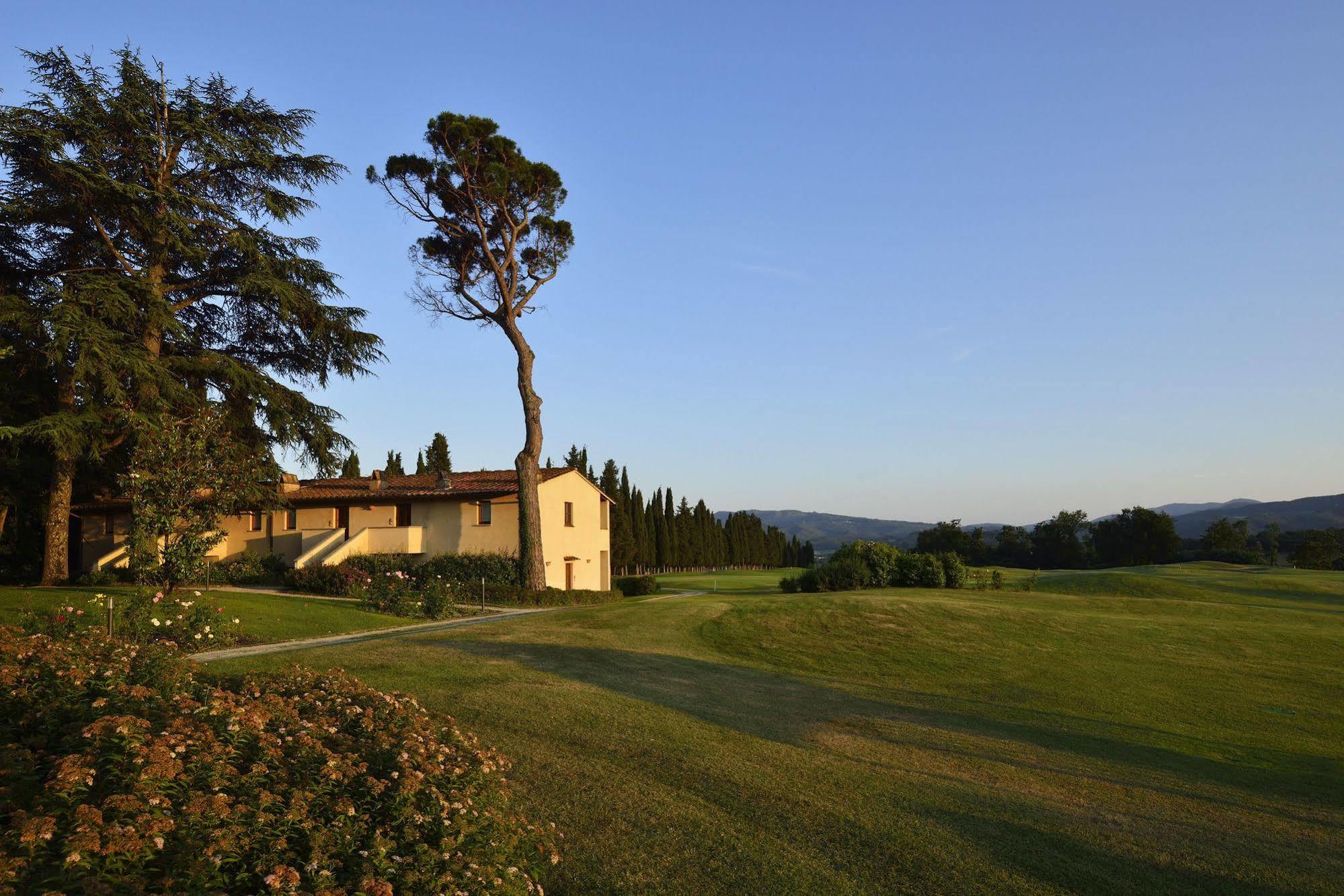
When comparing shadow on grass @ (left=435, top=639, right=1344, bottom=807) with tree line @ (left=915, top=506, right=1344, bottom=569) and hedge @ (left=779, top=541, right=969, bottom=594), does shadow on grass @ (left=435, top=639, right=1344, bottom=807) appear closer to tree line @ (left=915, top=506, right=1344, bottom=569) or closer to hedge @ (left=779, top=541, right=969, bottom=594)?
hedge @ (left=779, top=541, right=969, bottom=594)

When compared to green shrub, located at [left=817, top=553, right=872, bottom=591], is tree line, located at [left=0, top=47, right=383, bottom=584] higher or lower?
higher

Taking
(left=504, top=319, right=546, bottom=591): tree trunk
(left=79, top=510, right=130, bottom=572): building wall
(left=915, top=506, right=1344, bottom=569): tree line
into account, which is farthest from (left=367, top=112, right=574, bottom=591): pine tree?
(left=915, top=506, right=1344, bottom=569): tree line

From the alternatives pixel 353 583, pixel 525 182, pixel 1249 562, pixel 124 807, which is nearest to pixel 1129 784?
pixel 124 807

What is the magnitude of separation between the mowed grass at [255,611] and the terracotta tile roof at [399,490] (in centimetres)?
1156

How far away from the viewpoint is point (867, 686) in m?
13.1

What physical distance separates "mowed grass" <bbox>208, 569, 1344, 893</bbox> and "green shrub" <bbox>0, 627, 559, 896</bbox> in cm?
94

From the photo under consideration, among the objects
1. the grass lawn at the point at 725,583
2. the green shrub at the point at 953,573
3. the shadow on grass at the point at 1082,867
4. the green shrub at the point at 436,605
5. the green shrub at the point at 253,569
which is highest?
the green shrub at the point at 253,569

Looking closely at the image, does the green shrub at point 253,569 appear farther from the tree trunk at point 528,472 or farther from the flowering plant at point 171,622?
the flowering plant at point 171,622

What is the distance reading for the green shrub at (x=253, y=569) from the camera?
2898 centimetres

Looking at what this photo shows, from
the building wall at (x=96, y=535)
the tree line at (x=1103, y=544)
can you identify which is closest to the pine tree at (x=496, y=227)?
the building wall at (x=96, y=535)

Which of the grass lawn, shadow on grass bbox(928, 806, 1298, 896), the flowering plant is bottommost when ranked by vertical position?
the grass lawn

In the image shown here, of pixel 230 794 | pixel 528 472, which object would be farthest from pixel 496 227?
pixel 230 794

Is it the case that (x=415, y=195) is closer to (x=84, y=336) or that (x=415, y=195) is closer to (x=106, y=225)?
(x=106, y=225)

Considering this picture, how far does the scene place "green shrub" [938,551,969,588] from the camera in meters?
30.9
